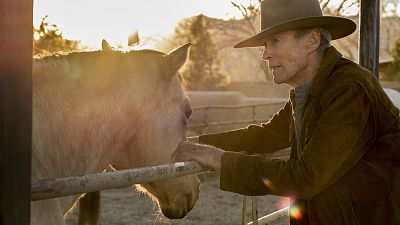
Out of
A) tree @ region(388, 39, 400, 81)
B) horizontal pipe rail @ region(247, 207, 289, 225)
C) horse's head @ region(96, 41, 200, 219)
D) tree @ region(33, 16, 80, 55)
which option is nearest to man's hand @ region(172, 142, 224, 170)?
horse's head @ region(96, 41, 200, 219)

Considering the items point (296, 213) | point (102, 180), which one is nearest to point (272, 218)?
point (296, 213)

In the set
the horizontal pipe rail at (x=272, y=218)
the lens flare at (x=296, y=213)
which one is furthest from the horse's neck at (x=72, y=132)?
the horizontal pipe rail at (x=272, y=218)

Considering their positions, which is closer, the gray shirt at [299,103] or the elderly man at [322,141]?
the elderly man at [322,141]

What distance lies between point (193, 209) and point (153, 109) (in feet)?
19.0

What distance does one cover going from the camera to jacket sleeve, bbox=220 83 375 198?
1868mm

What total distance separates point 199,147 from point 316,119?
1.59ft

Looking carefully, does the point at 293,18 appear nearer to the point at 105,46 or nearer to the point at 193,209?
the point at 105,46

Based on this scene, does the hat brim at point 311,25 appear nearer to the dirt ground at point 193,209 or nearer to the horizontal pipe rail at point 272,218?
the horizontal pipe rail at point 272,218

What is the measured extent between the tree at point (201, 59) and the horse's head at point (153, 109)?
29.7 m

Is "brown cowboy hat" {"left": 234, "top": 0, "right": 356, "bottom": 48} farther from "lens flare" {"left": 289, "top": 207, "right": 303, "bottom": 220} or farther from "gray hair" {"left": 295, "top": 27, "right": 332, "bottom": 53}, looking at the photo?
"lens flare" {"left": 289, "top": 207, "right": 303, "bottom": 220}

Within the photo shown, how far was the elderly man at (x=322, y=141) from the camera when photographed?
1892 mm

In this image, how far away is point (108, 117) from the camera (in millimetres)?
2314

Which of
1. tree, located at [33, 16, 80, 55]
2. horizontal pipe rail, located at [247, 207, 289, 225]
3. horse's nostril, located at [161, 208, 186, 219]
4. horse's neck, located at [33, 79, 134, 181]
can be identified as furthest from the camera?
tree, located at [33, 16, 80, 55]

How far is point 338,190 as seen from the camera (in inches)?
78.6
